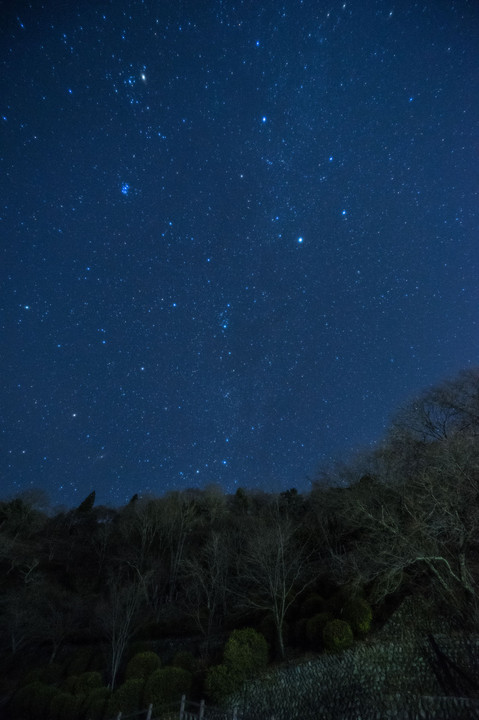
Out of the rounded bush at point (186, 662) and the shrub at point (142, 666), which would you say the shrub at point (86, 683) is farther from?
the rounded bush at point (186, 662)

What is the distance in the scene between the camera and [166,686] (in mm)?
15273

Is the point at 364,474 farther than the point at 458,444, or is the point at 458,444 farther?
the point at 364,474

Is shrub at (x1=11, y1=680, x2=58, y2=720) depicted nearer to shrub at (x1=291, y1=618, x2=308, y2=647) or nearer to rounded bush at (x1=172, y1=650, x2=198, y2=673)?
rounded bush at (x1=172, y1=650, x2=198, y2=673)

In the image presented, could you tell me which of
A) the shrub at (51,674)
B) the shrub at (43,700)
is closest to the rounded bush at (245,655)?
the shrub at (43,700)

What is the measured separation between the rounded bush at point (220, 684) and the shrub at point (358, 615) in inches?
208

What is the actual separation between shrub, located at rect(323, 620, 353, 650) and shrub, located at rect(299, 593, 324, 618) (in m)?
4.34

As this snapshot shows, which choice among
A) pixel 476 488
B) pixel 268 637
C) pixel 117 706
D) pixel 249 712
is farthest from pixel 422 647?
pixel 117 706

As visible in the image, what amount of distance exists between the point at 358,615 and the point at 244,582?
12571 mm

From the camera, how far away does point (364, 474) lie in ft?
72.8

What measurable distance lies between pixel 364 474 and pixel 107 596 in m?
23.6

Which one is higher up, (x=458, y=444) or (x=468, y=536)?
(x=458, y=444)

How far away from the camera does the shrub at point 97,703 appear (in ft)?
50.3

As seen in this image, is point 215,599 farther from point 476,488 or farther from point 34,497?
point 34,497

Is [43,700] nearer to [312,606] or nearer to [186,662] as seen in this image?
[186,662]
